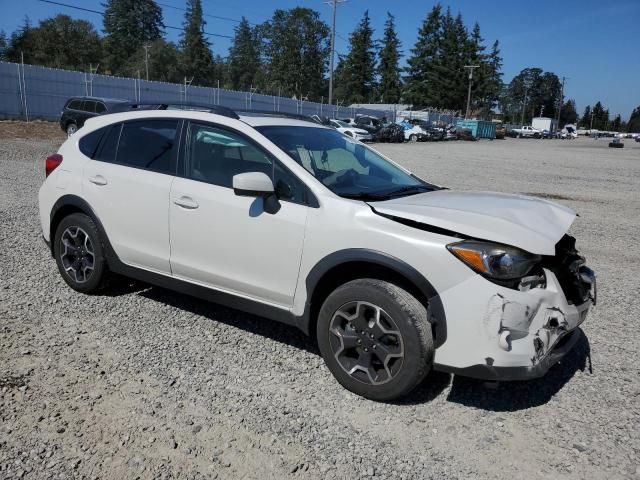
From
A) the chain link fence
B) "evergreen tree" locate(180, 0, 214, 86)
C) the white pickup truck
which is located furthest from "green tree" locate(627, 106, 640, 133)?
the chain link fence

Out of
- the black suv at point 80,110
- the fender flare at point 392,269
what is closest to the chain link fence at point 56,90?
the black suv at point 80,110

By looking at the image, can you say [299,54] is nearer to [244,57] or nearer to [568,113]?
[244,57]

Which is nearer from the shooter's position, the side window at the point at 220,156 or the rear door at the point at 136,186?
the side window at the point at 220,156

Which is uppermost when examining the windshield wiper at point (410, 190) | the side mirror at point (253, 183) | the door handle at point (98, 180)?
the side mirror at point (253, 183)

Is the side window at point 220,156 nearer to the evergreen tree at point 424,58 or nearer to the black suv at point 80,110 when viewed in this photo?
the black suv at point 80,110

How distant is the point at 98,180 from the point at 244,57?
12142 cm

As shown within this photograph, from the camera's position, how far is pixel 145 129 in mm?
4422

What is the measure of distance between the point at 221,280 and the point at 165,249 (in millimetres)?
599

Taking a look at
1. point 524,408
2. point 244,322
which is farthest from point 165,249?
point 524,408

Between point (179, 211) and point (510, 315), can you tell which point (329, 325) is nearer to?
point (510, 315)

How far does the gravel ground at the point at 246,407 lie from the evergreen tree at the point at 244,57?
392 ft

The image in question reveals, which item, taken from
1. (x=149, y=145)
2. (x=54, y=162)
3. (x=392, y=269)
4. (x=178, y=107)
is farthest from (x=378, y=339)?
(x=54, y=162)

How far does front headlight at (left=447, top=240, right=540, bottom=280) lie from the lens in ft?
9.45

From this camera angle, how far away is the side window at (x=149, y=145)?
418 cm
